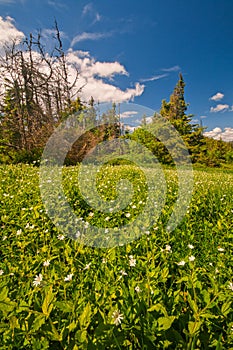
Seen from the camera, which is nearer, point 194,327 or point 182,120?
point 194,327

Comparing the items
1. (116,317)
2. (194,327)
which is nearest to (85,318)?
(116,317)

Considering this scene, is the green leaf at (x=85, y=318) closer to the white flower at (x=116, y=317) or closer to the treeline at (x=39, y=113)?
the white flower at (x=116, y=317)

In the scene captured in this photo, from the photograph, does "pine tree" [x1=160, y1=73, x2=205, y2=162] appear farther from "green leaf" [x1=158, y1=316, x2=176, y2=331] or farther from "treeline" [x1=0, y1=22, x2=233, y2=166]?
"green leaf" [x1=158, y1=316, x2=176, y2=331]

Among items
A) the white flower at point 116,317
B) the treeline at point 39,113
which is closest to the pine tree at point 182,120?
the treeline at point 39,113

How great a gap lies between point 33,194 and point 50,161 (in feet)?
34.9

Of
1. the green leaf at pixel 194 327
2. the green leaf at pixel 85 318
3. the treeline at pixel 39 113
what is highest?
the treeline at pixel 39 113

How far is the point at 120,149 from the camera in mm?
24000

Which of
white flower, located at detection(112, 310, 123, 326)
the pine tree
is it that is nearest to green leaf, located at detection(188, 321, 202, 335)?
white flower, located at detection(112, 310, 123, 326)

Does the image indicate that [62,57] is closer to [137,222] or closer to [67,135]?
[67,135]

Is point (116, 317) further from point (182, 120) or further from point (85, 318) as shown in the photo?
point (182, 120)

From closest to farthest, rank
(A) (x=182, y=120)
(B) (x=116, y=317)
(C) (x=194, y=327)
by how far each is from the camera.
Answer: (C) (x=194, y=327) → (B) (x=116, y=317) → (A) (x=182, y=120)

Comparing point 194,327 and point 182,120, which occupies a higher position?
point 182,120

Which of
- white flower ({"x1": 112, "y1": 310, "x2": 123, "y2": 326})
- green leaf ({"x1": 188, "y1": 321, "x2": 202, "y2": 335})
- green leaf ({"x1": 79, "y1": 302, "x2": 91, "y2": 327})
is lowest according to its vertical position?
white flower ({"x1": 112, "y1": 310, "x2": 123, "y2": 326})

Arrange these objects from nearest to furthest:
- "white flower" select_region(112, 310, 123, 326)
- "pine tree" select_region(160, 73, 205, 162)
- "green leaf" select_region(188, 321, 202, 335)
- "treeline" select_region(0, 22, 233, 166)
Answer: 1. "green leaf" select_region(188, 321, 202, 335)
2. "white flower" select_region(112, 310, 123, 326)
3. "treeline" select_region(0, 22, 233, 166)
4. "pine tree" select_region(160, 73, 205, 162)
